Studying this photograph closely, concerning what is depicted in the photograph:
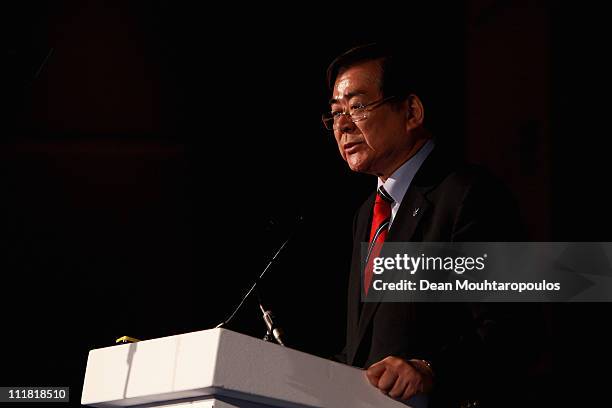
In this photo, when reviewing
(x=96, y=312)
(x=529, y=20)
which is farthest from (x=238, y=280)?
(x=529, y=20)

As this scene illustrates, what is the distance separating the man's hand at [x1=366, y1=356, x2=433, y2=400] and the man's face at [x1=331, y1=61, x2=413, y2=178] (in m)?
0.73

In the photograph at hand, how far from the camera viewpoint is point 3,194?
315cm

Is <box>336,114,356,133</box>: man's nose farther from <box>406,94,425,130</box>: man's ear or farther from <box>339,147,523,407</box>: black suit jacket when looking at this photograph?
<box>339,147,523,407</box>: black suit jacket

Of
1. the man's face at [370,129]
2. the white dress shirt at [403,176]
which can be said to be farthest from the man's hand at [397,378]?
the man's face at [370,129]

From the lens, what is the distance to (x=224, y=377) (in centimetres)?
107

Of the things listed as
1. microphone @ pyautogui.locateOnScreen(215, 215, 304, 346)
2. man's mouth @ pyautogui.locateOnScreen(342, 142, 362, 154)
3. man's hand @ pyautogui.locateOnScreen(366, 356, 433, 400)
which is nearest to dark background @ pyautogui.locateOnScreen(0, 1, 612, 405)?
man's mouth @ pyautogui.locateOnScreen(342, 142, 362, 154)

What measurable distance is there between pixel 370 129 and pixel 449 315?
58 centimetres

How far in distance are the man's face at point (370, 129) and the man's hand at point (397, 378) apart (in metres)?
0.73

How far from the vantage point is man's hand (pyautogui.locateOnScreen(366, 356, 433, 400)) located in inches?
49.6

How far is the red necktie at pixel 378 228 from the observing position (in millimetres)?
1792

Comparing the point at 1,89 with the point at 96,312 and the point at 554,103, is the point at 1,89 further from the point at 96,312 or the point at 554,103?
the point at 554,103

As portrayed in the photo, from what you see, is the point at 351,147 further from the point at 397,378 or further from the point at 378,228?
the point at 397,378

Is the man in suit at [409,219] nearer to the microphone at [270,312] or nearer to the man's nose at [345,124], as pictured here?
the man's nose at [345,124]

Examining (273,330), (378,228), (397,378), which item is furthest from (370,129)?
(397,378)
